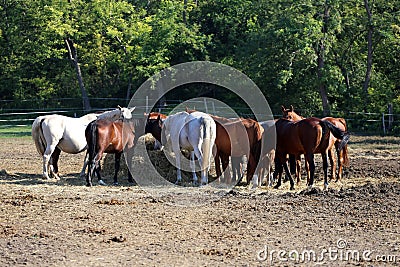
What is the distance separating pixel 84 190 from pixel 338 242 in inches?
229

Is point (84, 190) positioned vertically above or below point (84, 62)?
below

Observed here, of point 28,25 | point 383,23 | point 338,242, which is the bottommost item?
point 338,242

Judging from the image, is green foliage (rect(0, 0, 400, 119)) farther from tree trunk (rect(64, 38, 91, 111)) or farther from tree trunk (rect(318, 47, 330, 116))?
tree trunk (rect(64, 38, 91, 111))

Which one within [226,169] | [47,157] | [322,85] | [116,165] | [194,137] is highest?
[322,85]

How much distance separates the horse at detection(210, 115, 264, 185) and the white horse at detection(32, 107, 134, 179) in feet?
7.43

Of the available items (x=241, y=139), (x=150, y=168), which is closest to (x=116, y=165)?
(x=150, y=168)

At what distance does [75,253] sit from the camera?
720 cm

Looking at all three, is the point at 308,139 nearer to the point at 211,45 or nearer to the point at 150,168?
the point at 150,168

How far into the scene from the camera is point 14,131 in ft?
91.0

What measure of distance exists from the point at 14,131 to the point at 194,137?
17099 millimetres

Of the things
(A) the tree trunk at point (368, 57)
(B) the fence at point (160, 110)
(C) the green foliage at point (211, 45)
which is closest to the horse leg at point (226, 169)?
(B) the fence at point (160, 110)

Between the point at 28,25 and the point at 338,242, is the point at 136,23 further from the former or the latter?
the point at 338,242

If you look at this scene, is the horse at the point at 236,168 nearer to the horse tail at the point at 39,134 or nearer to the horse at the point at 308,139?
the horse at the point at 308,139

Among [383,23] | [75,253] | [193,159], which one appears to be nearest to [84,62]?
[383,23]
